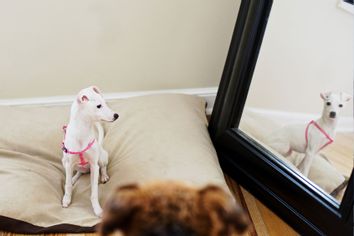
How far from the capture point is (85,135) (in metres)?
1.43

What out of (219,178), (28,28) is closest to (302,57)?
(219,178)

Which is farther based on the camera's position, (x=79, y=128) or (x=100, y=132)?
(x=100, y=132)

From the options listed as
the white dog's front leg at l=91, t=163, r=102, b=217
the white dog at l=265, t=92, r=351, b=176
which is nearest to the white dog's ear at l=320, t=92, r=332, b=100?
the white dog at l=265, t=92, r=351, b=176

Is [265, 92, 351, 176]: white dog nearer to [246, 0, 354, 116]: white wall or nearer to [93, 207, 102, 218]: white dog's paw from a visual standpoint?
[246, 0, 354, 116]: white wall

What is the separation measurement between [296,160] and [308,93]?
263 millimetres

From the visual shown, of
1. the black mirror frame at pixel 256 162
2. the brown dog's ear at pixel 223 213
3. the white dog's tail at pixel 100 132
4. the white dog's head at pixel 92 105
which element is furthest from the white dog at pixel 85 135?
the brown dog's ear at pixel 223 213

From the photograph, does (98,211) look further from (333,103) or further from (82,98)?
(333,103)

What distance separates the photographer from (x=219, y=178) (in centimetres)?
157

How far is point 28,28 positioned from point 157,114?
676mm

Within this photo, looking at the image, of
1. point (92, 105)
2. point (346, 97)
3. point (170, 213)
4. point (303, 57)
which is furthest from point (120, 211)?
point (303, 57)

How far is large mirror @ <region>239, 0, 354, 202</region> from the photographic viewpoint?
4.76 feet

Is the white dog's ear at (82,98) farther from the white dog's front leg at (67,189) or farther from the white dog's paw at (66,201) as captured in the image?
the white dog's paw at (66,201)

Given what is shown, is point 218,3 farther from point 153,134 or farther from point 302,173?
point 302,173

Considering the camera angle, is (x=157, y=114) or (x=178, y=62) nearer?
(x=157, y=114)
